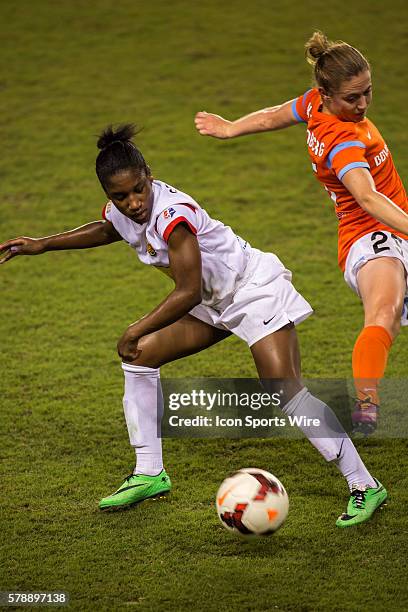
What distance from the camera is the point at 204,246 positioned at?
4.48 meters

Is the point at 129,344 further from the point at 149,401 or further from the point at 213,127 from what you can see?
the point at 213,127

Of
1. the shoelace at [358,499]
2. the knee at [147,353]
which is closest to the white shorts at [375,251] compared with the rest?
the shoelace at [358,499]

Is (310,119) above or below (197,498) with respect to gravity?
above

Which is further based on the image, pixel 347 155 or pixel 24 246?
pixel 24 246

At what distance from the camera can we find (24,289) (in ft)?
24.6

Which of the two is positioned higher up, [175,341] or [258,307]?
[258,307]

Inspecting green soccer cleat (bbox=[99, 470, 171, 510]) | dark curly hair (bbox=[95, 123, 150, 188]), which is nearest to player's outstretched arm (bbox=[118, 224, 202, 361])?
dark curly hair (bbox=[95, 123, 150, 188])

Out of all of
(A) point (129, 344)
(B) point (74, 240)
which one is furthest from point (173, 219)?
(B) point (74, 240)

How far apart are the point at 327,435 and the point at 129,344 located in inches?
38.2

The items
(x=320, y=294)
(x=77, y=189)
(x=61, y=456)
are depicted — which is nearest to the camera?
(x=61, y=456)

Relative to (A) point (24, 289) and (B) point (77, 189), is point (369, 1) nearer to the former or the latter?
(B) point (77, 189)

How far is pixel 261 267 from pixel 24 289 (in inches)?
131

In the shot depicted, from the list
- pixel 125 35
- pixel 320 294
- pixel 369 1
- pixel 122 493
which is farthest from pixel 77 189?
pixel 369 1

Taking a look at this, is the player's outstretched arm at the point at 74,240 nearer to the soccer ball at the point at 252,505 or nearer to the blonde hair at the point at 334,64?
the blonde hair at the point at 334,64
